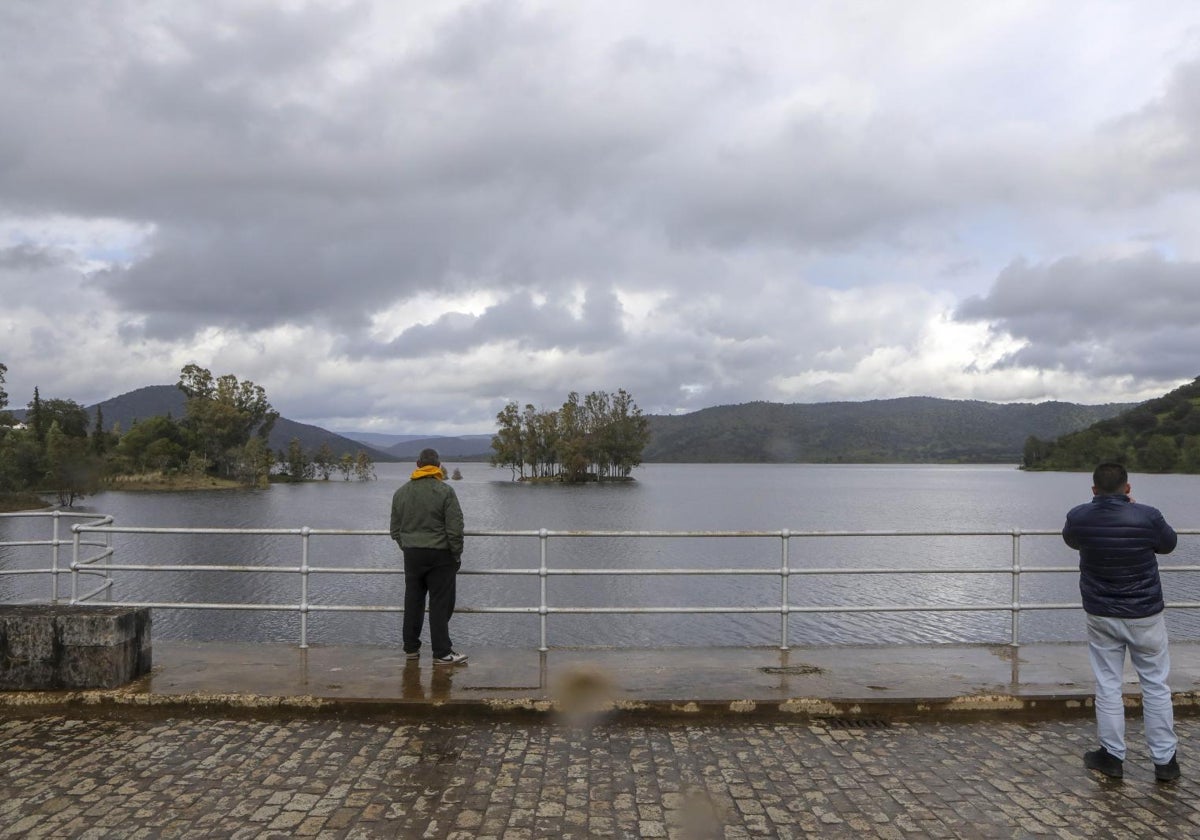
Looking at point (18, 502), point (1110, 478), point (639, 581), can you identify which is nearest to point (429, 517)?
point (1110, 478)

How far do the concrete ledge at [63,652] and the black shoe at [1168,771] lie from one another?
7.22 metres

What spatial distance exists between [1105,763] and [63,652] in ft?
24.2

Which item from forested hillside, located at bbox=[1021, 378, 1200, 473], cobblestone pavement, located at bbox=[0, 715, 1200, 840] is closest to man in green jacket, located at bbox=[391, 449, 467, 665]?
cobblestone pavement, located at bbox=[0, 715, 1200, 840]

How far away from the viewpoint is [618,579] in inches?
1243

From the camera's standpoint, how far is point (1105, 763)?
5.21 metres

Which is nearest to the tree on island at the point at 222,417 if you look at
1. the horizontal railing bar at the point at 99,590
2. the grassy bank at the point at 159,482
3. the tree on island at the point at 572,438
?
the grassy bank at the point at 159,482

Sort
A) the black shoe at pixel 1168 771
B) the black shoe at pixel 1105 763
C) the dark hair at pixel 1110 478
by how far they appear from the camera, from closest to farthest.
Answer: the black shoe at pixel 1168 771 < the black shoe at pixel 1105 763 < the dark hair at pixel 1110 478

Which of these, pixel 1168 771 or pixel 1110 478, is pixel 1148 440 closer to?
pixel 1110 478

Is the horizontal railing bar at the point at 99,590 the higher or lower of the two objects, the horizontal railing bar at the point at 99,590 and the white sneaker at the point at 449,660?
the higher

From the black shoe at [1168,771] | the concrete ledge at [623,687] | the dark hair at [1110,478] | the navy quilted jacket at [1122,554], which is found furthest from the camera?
the concrete ledge at [623,687]

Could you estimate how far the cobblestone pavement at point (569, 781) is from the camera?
14.4 feet

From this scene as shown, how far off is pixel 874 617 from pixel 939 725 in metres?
16.1

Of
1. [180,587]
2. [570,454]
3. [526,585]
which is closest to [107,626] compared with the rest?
[526,585]

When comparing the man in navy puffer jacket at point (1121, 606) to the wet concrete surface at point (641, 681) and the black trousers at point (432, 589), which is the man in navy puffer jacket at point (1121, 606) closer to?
the wet concrete surface at point (641, 681)
